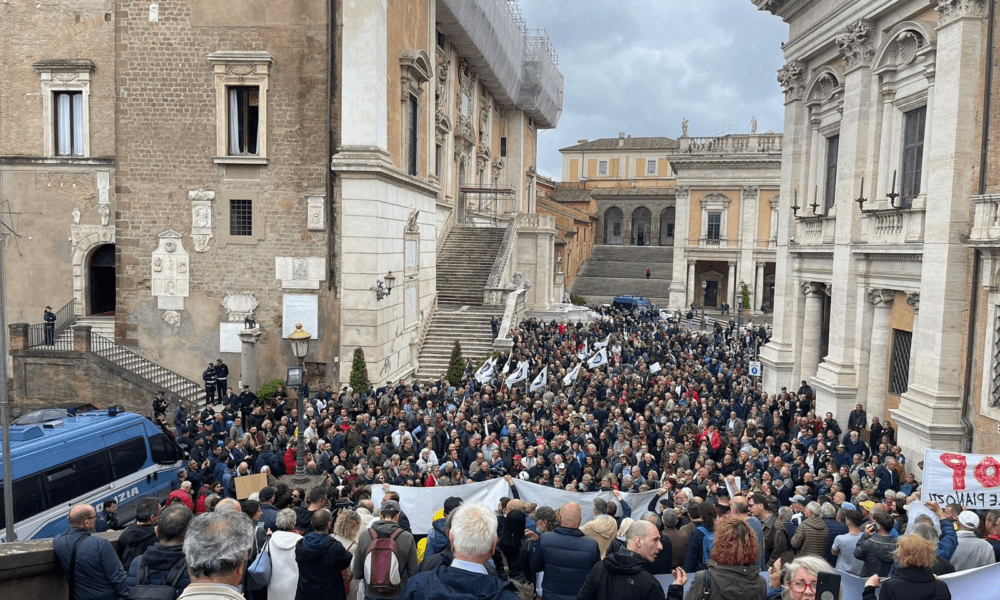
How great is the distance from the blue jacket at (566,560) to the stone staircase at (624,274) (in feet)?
173

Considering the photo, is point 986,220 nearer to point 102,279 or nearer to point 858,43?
point 858,43

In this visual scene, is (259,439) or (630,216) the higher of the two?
(630,216)

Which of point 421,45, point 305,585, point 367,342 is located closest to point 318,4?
point 421,45

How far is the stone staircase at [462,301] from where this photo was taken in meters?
27.8

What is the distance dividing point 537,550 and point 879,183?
50.1 ft

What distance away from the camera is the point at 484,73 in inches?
1656

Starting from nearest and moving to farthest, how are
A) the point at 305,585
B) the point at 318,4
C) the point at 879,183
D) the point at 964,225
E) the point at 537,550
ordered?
1. the point at 305,585
2. the point at 537,550
3. the point at 964,225
4. the point at 879,183
5. the point at 318,4

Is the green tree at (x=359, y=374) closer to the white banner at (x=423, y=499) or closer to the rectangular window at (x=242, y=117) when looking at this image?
the rectangular window at (x=242, y=117)

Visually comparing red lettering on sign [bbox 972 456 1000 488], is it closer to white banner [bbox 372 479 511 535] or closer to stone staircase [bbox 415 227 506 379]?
white banner [bbox 372 479 511 535]

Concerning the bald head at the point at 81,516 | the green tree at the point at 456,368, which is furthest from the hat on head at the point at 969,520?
the green tree at the point at 456,368

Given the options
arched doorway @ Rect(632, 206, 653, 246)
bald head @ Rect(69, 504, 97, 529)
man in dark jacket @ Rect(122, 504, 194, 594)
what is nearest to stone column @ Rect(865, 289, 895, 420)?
man in dark jacket @ Rect(122, 504, 194, 594)

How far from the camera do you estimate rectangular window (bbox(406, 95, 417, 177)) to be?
26.2m

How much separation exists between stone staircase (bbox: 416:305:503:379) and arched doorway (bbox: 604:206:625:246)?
4313 centimetres

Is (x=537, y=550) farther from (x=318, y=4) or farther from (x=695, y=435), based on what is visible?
(x=318, y=4)
